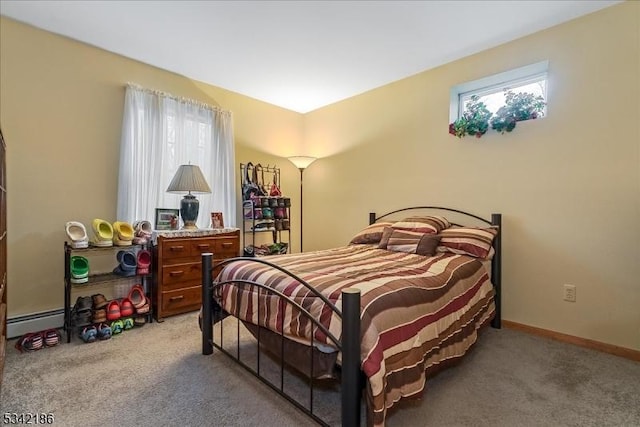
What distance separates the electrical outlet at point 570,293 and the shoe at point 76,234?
3.80 meters

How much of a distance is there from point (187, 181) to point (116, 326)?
1.36 m

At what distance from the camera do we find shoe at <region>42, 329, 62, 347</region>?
228 cm

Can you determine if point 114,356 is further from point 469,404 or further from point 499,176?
point 499,176

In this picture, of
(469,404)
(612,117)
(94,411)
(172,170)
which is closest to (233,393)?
(94,411)

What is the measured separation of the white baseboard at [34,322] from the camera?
244cm

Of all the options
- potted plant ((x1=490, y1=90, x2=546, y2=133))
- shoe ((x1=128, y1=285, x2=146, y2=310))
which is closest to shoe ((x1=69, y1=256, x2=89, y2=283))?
shoe ((x1=128, y1=285, x2=146, y2=310))

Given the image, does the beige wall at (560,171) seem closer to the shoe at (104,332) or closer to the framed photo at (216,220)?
the framed photo at (216,220)

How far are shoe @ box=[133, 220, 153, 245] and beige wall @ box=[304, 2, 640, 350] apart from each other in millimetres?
2544

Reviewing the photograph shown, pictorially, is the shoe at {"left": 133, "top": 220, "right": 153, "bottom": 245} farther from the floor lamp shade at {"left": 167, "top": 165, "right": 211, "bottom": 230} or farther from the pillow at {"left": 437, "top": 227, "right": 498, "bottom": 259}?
the pillow at {"left": 437, "top": 227, "right": 498, "bottom": 259}

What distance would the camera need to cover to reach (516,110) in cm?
267

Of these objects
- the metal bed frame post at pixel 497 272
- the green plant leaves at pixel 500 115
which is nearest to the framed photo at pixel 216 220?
the green plant leaves at pixel 500 115

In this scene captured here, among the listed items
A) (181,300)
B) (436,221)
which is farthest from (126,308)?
(436,221)

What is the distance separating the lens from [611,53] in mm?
2277

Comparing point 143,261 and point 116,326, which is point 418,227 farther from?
point 116,326
